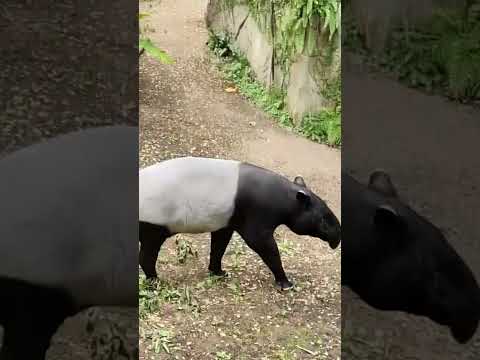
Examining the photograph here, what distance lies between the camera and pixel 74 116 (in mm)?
2037

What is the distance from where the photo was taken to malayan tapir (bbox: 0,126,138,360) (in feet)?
Result: 6.32

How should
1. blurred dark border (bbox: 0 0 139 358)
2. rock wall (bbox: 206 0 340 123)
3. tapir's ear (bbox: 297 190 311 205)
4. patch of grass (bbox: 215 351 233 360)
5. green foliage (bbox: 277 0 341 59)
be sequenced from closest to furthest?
blurred dark border (bbox: 0 0 139 358) < tapir's ear (bbox: 297 190 311 205) < patch of grass (bbox: 215 351 233 360) < green foliage (bbox: 277 0 341 59) < rock wall (bbox: 206 0 340 123)

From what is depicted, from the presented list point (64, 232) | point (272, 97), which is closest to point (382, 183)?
point (64, 232)

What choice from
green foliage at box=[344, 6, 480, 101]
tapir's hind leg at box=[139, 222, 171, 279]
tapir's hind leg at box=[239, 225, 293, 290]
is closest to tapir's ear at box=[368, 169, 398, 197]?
green foliage at box=[344, 6, 480, 101]

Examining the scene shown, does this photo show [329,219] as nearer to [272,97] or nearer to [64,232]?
[64,232]

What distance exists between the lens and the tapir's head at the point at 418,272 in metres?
2.14

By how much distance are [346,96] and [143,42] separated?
42.0 inches

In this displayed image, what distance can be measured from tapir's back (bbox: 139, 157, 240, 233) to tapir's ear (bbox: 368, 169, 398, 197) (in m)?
1.27

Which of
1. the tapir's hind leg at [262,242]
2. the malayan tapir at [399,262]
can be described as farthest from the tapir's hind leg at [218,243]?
the malayan tapir at [399,262]

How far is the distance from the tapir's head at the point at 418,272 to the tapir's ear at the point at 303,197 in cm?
113

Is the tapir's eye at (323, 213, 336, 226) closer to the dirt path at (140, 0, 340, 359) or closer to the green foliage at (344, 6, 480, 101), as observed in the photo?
the dirt path at (140, 0, 340, 359)

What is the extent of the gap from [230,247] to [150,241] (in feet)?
4.27

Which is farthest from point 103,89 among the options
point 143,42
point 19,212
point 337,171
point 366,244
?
point 337,171

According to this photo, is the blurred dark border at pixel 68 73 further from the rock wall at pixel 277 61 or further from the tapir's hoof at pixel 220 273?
the rock wall at pixel 277 61
